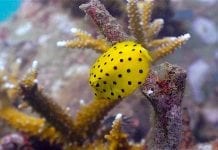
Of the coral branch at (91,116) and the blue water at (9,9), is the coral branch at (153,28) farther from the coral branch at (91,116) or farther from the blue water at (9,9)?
the blue water at (9,9)

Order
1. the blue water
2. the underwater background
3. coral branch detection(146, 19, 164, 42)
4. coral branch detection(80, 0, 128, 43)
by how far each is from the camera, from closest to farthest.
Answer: coral branch detection(80, 0, 128, 43) → coral branch detection(146, 19, 164, 42) → the blue water → the underwater background

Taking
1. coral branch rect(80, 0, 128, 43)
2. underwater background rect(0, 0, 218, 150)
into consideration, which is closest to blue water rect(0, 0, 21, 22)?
underwater background rect(0, 0, 218, 150)

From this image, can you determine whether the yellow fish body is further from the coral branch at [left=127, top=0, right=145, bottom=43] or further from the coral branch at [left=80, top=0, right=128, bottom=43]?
the coral branch at [left=127, top=0, right=145, bottom=43]

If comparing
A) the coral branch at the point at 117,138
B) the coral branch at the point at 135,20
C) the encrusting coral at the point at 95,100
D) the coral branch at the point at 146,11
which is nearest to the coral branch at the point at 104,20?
the encrusting coral at the point at 95,100

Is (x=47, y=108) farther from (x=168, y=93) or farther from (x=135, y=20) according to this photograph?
(x=168, y=93)

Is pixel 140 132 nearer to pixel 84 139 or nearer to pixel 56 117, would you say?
pixel 84 139

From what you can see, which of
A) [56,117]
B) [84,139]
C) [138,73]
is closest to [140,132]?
[84,139]

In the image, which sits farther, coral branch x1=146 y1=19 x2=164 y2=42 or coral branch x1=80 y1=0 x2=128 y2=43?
coral branch x1=146 y1=19 x2=164 y2=42

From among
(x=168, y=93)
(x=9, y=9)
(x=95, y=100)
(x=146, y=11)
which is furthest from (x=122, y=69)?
(x=9, y=9)
